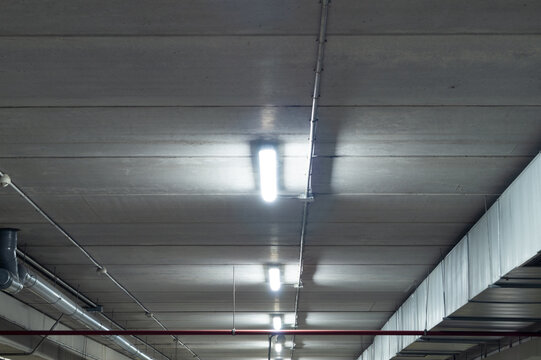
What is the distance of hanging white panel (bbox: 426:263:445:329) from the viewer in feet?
42.0

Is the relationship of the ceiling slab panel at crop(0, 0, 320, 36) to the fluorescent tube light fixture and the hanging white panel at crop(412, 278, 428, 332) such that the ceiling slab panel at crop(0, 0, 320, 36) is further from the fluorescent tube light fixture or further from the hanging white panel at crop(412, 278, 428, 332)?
the fluorescent tube light fixture

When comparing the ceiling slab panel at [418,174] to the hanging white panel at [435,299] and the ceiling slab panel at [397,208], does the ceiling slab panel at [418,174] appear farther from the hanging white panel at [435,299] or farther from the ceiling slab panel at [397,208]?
the hanging white panel at [435,299]

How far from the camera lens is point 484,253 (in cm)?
1008

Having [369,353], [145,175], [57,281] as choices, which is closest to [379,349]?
[369,353]

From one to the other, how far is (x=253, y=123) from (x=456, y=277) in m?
5.25

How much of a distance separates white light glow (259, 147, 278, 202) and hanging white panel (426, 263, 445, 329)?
4.62 meters

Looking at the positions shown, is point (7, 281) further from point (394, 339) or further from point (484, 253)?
point (394, 339)

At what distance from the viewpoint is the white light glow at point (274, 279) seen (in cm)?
1464

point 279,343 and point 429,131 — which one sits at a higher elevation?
point 429,131

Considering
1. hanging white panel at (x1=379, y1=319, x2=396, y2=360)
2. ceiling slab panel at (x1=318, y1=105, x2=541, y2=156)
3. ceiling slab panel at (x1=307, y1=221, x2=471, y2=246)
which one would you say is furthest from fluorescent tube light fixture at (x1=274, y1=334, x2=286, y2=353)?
ceiling slab panel at (x1=318, y1=105, x2=541, y2=156)

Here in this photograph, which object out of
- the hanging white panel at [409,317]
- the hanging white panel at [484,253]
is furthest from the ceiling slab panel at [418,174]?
the hanging white panel at [409,317]

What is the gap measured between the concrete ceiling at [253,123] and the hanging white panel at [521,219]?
279 mm

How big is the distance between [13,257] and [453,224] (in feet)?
20.7

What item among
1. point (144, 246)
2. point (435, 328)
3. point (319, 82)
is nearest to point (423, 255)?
point (435, 328)
